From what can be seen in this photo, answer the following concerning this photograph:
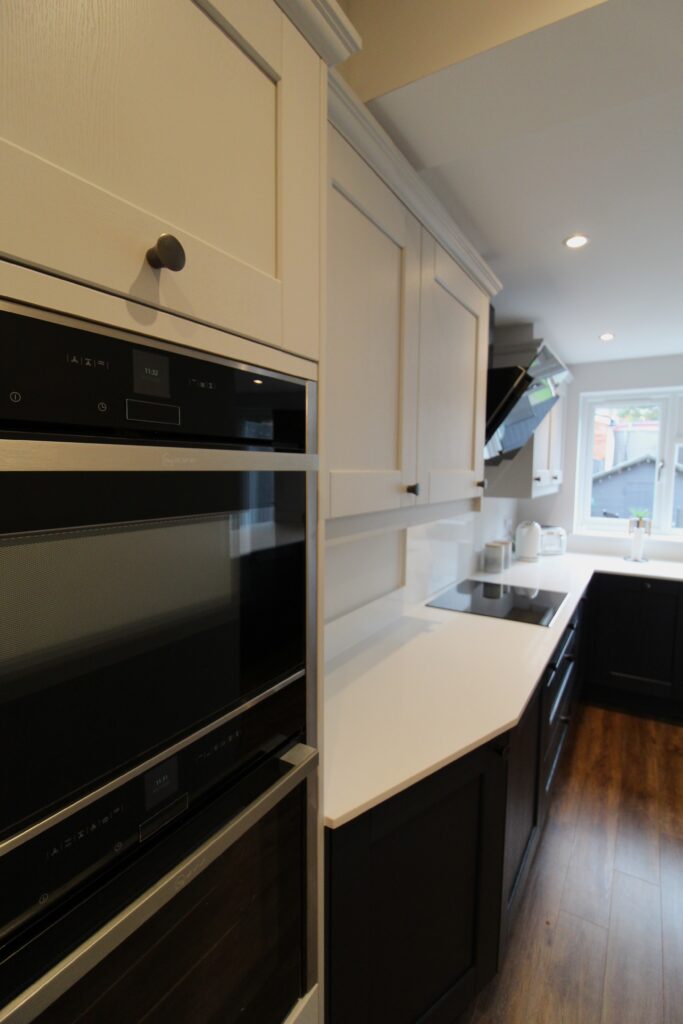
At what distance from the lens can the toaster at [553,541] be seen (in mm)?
3615

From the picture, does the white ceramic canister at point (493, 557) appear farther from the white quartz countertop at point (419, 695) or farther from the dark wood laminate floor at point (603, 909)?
the dark wood laminate floor at point (603, 909)

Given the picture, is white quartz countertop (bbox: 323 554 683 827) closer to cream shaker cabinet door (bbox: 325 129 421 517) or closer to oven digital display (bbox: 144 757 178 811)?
oven digital display (bbox: 144 757 178 811)

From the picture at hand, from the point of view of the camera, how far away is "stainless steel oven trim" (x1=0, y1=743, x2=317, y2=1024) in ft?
1.35

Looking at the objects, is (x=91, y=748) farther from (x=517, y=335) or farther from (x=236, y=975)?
(x=517, y=335)

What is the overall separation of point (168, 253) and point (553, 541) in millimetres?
3638

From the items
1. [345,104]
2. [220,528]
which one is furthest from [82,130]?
[345,104]

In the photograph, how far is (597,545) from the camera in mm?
3758

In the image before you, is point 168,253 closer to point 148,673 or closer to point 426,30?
point 148,673

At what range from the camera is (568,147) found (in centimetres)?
124

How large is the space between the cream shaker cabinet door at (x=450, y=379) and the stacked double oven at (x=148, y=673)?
75 centimetres

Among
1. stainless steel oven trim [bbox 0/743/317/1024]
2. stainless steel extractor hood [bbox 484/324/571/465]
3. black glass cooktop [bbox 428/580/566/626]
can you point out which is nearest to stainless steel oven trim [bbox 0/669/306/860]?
stainless steel oven trim [bbox 0/743/317/1024]

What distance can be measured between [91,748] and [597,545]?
396 centimetres

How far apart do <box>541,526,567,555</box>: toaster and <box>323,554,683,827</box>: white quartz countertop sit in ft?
4.85

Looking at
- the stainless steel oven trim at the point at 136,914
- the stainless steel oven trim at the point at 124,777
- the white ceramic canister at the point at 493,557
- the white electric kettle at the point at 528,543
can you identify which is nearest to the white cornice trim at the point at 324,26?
the stainless steel oven trim at the point at 124,777
